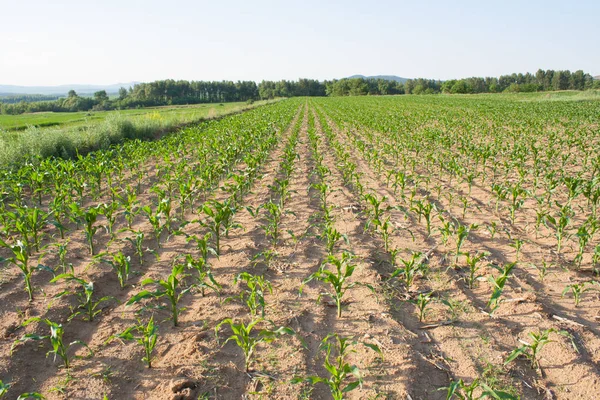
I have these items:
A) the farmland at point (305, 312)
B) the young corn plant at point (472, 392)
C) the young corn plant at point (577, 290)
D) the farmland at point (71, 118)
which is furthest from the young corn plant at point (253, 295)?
the farmland at point (71, 118)

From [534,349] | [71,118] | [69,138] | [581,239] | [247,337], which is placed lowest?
[534,349]

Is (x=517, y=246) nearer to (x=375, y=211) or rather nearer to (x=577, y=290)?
(x=577, y=290)

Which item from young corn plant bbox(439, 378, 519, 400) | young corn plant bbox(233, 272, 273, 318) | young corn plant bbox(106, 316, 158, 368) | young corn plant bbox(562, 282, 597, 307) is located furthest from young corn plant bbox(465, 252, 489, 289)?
young corn plant bbox(106, 316, 158, 368)

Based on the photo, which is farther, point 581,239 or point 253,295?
point 581,239

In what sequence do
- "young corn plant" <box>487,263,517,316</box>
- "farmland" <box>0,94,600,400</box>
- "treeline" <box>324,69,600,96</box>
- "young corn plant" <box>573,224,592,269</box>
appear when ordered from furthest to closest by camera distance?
"treeline" <box>324,69,600,96</box>, "young corn plant" <box>573,224,592,269</box>, "young corn plant" <box>487,263,517,316</box>, "farmland" <box>0,94,600,400</box>

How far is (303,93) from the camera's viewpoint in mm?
118062

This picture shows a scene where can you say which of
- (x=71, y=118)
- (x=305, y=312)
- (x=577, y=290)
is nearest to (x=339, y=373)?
(x=305, y=312)

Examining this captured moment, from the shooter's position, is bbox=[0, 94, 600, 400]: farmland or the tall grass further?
the tall grass

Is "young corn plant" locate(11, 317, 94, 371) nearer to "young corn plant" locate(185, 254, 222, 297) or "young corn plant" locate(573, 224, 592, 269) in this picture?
"young corn plant" locate(185, 254, 222, 297)

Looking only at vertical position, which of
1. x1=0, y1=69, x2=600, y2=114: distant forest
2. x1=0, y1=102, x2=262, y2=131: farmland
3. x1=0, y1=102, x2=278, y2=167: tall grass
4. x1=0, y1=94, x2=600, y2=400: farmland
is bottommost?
x1=0, y1=94, x2=600, y2=400: farmland

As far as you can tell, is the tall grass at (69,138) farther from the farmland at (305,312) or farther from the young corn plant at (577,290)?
the young corn plant at (577,290)

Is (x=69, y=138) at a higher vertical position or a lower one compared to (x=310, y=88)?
lower

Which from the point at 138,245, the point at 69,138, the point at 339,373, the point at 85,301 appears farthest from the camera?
the point at 69,138

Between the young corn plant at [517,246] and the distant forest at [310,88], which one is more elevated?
the distant forest at [310,88]
